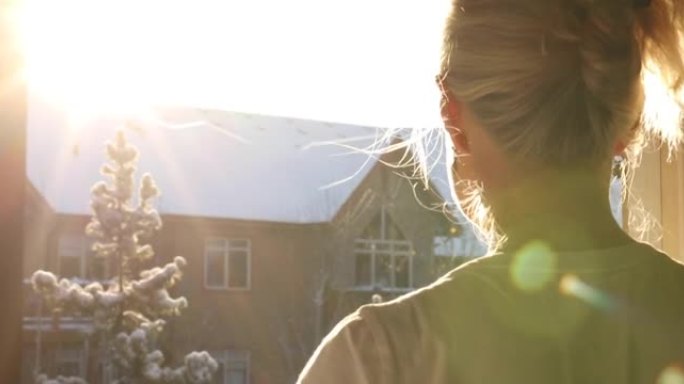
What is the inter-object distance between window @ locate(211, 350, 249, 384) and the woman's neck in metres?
0.58

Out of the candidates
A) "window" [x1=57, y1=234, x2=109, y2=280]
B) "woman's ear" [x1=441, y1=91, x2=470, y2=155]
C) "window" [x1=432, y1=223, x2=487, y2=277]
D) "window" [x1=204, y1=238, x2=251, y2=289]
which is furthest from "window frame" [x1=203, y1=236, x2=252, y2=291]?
"woman's ear" [x1=441, y1=91, x2=470, y2=155]

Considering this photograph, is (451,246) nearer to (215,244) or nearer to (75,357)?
(215,244)

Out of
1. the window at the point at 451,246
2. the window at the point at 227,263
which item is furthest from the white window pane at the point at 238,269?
the window at the point at 451,246

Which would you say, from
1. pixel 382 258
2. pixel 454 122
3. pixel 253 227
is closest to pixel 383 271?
pixel 382 258

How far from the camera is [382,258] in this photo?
127 cm

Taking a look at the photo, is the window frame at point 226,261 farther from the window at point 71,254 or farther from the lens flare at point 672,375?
the lens flare at point 672,375

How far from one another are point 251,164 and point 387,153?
180mm

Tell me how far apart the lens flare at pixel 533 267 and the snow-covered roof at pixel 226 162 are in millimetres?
565

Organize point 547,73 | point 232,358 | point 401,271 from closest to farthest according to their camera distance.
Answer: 1. point 547,73
2. point 232,358
3. point 401,271

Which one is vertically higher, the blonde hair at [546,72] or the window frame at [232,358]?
the blonde hair at [546,72]

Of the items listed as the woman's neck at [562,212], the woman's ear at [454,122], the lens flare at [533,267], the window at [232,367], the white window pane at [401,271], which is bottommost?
the window at [232,367]

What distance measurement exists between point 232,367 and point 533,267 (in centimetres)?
60

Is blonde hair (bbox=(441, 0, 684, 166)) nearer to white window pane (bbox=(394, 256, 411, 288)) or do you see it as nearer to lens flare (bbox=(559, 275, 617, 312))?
lens flare (bbox=(559, 275, 617, 312))

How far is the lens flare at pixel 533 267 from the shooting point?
0.65 meters
